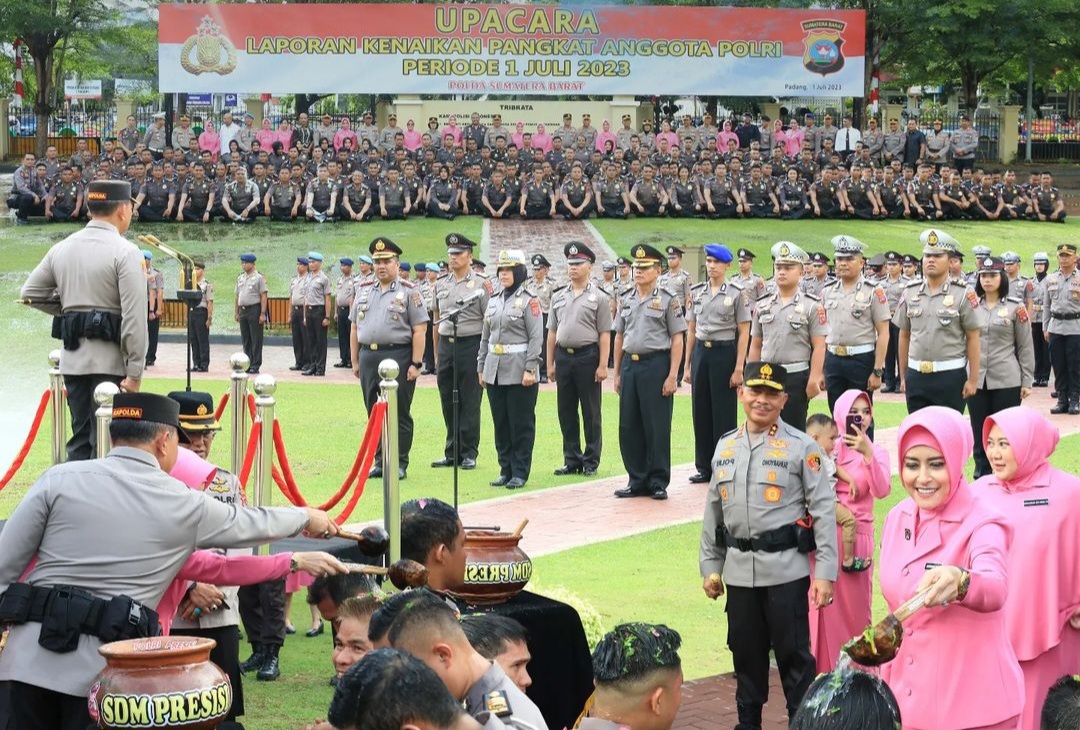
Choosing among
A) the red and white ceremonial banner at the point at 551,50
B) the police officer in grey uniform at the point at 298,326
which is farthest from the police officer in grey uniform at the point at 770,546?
the red and white ceremonial banner at the point at 551,50

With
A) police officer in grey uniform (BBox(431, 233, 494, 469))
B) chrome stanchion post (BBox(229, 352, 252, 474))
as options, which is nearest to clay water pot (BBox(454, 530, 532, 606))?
chrome stanchion post (BBox(229, 352, 252, 474))

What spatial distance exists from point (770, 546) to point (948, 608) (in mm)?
1597

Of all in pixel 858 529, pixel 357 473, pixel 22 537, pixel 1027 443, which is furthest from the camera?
pixel 357 473

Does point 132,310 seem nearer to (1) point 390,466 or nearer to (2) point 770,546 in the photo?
(1) point 390,466

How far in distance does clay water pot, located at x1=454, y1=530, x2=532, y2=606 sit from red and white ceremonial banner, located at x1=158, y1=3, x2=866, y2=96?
103 ft

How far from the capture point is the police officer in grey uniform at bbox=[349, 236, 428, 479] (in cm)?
1292

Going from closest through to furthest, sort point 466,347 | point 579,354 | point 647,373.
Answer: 1. point 647,373
2. point 579,354
3. point 466,347

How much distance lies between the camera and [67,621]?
4754mm

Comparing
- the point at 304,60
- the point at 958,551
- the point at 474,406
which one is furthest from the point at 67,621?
the point at 304,60

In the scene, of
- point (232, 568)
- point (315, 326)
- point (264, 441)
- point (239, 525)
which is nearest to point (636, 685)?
point (239, 525)

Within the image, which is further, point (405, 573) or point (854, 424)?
point (854, 424)

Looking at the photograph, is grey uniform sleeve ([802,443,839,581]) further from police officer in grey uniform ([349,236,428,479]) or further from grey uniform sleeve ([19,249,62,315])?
police officer in grey uniform ([349,236,428,479])

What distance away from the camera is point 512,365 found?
13.3 meters

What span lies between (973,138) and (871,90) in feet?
24.1
